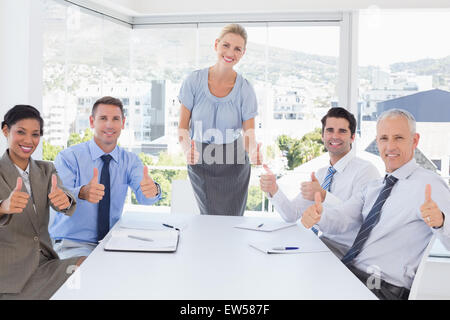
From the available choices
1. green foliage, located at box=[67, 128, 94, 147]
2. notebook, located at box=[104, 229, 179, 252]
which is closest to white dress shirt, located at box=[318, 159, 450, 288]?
notebook, located at box=[104, 229, 179, 252]

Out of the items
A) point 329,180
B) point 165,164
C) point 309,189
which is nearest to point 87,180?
point 309,189

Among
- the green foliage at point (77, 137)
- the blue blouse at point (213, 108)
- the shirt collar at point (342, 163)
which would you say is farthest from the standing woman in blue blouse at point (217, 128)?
the green foliage at point (77, 137)

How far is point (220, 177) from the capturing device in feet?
10.1

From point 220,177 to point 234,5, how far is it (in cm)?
243

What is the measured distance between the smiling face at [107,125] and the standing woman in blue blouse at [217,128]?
1.71 feet

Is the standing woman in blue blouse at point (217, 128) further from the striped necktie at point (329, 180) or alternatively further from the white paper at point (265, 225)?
the white paper at point (265, 225)

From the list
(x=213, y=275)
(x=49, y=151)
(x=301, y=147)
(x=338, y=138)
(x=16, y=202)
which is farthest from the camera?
(x=301, y=147)

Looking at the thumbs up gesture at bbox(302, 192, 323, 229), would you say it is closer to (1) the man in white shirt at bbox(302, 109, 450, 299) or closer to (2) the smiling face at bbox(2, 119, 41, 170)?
(1) the man in white shirt at bbox(302, 109, 450, 299)

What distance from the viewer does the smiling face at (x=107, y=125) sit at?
254 centimetres

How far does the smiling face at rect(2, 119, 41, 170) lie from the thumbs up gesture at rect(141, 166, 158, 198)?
1.73 ft

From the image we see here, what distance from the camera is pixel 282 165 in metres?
5.11

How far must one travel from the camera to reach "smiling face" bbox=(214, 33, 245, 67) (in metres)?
2.84

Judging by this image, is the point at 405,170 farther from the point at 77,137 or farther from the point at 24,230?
the point at 77,137
